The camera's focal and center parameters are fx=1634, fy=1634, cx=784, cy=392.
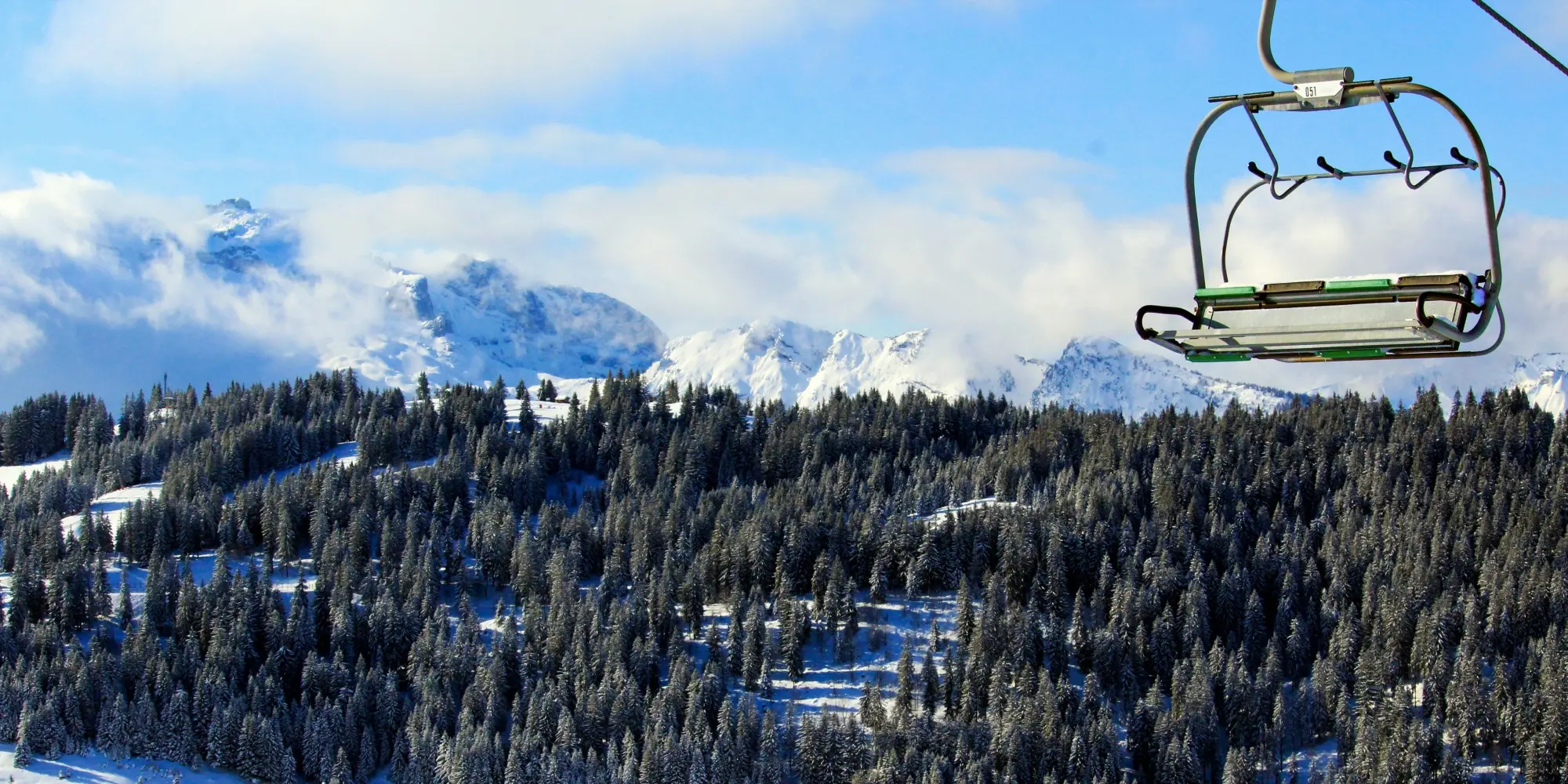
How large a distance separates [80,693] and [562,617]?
124 ft

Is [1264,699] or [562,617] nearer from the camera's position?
[1264,699]

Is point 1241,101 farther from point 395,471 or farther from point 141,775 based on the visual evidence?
point 395,471

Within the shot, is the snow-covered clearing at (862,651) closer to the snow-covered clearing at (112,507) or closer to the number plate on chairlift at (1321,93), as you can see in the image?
the snow-covered clearing at (112,507)

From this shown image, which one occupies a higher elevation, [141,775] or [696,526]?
[696,526]

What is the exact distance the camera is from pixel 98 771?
110812mm

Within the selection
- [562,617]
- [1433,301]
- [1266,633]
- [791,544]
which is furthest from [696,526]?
[1433,301]

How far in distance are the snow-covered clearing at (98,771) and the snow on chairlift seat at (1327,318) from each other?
109398mm

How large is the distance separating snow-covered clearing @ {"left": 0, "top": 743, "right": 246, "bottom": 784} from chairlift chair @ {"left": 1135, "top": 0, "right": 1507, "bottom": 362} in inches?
4308

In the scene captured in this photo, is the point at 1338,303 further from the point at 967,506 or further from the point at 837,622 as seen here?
the point at 967,506

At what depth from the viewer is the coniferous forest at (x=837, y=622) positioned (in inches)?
4530

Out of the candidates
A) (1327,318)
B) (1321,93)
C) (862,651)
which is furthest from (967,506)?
(1321,93)

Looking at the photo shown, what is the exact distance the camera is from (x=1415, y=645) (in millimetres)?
131375

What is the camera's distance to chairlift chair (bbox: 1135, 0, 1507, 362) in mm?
12844

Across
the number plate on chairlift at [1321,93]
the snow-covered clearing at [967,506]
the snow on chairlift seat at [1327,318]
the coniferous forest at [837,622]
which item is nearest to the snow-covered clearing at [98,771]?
the coniferous forest at [837,622]
